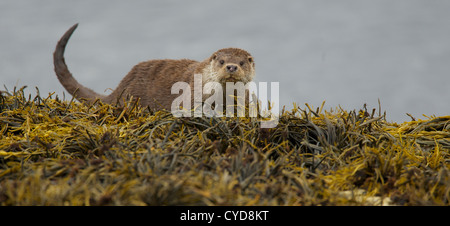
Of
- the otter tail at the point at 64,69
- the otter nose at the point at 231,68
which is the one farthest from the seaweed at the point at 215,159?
the otter tail at the point at 64,69

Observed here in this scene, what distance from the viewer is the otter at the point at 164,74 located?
17.4 feet

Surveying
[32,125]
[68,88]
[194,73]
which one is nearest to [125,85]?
[68,88]

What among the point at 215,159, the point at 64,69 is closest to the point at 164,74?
the point at 64,69

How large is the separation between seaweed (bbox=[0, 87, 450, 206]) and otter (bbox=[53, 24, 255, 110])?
1.48 metres

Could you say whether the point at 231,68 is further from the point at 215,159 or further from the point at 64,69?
the point at 64,69

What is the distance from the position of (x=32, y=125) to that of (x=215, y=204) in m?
2.22

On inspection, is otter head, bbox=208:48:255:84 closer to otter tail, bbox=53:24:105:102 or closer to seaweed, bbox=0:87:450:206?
seaweed, bbox=0:87:450:206

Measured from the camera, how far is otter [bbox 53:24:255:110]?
5.30 meters

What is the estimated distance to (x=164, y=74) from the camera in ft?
20.4

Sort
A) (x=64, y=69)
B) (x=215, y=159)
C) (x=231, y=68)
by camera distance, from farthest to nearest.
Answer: (x=64, y=69) → (x=231, y=68) → (x=215, y=159)

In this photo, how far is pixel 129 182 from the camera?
2225 mm

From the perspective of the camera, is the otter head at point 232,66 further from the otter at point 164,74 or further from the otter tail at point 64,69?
the otter tail at point 64,69

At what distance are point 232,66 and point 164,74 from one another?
1492mm
